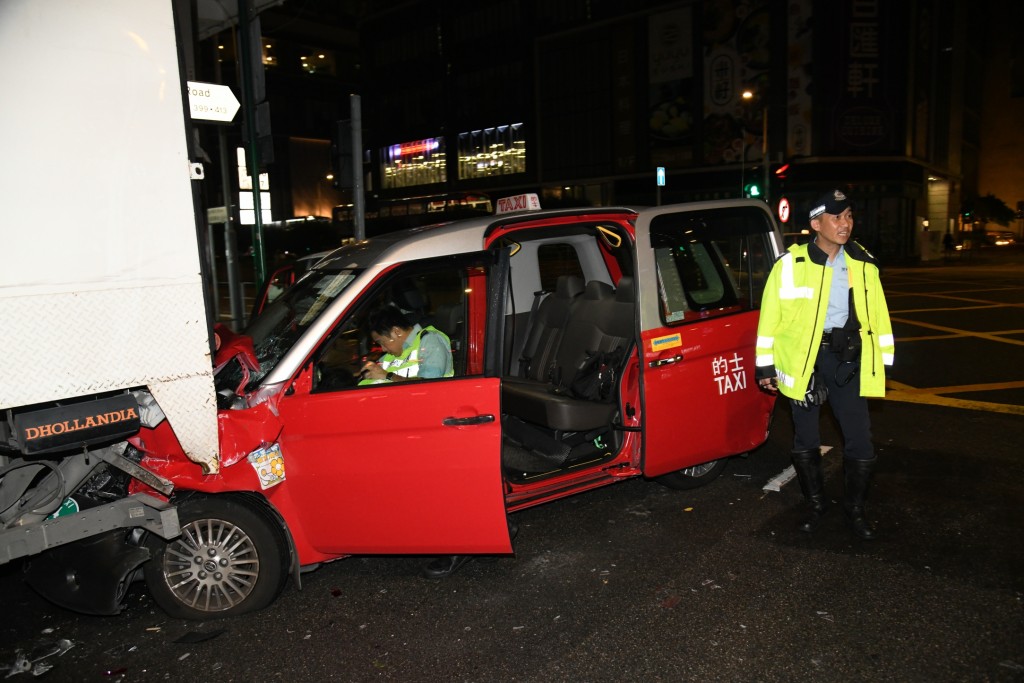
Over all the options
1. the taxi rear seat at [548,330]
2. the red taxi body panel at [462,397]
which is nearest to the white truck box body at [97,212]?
the red taxi body panel at [462,397]

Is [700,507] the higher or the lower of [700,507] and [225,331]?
the lower

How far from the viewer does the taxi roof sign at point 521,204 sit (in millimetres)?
5004

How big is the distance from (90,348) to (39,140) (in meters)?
0.82

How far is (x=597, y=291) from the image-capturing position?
5.28 metres

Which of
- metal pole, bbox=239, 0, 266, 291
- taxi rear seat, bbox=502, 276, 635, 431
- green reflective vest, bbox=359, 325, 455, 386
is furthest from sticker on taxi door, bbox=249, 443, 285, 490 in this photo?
metal pole, bbox=239, 0, 266, 291

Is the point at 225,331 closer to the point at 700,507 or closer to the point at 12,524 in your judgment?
the point at 12,524

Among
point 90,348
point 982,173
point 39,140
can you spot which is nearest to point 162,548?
point 90,348

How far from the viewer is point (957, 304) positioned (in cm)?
1591

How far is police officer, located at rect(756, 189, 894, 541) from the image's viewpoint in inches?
164

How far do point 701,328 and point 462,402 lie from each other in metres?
1.82

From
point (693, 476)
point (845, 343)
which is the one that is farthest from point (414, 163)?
point (845, 343)

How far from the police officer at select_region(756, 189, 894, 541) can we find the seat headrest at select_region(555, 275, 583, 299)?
4.96ft

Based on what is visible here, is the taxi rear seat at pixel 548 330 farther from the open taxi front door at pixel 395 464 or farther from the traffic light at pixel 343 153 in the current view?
the traffic light at pixel 343 153

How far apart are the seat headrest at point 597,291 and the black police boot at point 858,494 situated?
190 cm
